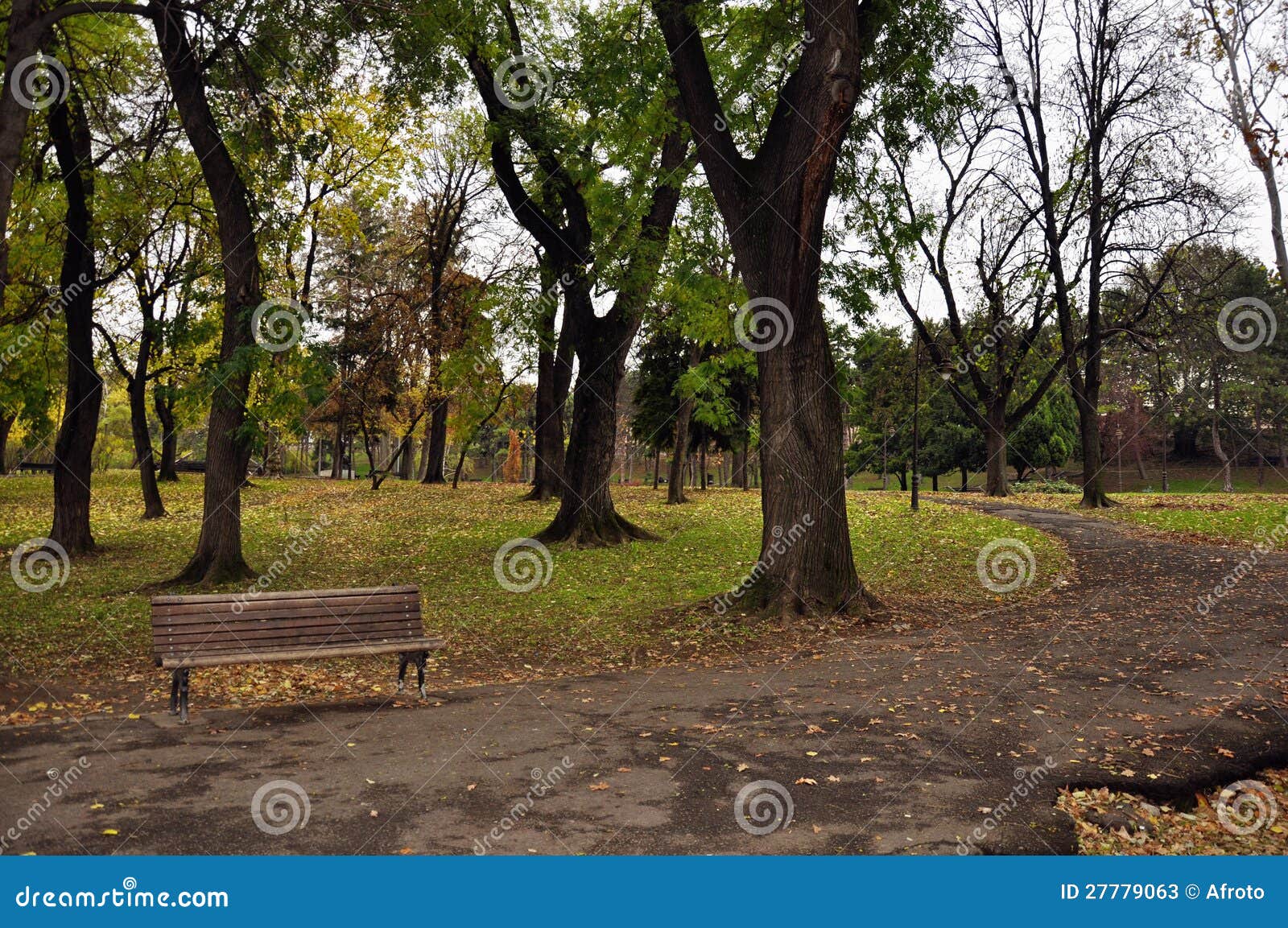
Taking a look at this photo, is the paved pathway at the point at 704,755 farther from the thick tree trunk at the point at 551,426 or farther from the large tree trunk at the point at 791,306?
the thick tree trunk at the point at 551,426

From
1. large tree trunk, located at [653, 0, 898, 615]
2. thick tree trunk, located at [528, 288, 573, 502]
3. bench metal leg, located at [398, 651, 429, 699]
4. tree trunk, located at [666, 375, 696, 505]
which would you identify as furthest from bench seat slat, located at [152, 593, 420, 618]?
tree trunk, located at [666, 375, 696, 505]

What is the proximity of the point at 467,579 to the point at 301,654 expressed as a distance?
7.26 metres

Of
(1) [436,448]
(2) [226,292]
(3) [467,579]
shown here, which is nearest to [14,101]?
(2) [226,292]

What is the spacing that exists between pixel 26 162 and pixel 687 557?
42.4ft

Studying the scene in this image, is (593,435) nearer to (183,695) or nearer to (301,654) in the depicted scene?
(301,654)

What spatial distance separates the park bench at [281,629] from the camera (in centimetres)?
805

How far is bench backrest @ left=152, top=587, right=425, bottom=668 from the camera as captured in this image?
8.11m

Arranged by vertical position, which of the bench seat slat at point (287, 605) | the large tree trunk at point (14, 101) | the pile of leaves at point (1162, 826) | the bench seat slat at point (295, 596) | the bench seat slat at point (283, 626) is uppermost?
the large tree trunk at point (14, 101)

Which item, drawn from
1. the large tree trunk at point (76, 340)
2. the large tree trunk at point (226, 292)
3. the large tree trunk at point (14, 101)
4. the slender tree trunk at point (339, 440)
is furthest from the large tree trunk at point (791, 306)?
the slender tree trunk at point (339, 440)

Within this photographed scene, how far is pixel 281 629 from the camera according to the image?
856cm

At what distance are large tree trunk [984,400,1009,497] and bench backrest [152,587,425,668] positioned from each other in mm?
25863

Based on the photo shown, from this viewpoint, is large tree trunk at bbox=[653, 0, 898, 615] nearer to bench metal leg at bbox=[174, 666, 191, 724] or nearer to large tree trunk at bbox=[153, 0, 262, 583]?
large tree trunk at bbox=[153, 0, 262, 583]

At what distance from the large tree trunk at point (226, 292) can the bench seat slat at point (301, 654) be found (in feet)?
18.8

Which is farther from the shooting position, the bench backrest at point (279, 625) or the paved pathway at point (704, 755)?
the bench backrest at point (279, 625)
